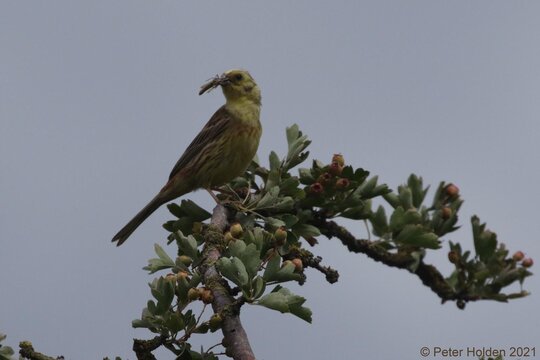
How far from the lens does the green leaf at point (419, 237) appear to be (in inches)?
153

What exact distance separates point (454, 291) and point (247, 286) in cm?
93

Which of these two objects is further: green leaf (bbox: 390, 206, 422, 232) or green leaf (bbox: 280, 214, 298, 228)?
green leaf (bbox: 280, 214, 298, 228)

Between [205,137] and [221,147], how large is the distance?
385 mm

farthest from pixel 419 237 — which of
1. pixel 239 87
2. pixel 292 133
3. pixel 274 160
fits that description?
pixel 239 87

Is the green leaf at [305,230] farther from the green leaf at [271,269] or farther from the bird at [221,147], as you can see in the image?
the bird at [221,147]

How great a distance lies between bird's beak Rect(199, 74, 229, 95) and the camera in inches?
288

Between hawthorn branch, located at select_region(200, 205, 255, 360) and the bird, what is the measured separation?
2.75 meters

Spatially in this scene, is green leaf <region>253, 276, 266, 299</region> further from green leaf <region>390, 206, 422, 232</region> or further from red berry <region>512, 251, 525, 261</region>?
red berry <region>512, 251, 525, 261</region>

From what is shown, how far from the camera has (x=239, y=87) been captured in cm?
795

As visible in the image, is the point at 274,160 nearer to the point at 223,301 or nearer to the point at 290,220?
the point at 290,220

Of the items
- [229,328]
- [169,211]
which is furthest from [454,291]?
[169,211]

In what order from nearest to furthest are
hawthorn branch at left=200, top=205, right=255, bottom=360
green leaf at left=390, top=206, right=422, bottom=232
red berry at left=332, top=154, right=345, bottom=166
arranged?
hawthorn branch at left=200, top=205, right=255, bottom=360
green leaf at left=390, top=206, right=422, bottom=232
red berry at left=332, top=154, right=345, bottom=166

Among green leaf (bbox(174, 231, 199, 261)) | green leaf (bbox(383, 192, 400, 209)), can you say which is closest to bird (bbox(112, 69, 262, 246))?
green leaf (bbox(383, 192, 400, 209))

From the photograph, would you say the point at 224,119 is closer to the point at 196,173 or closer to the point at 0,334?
the point at 196,173
